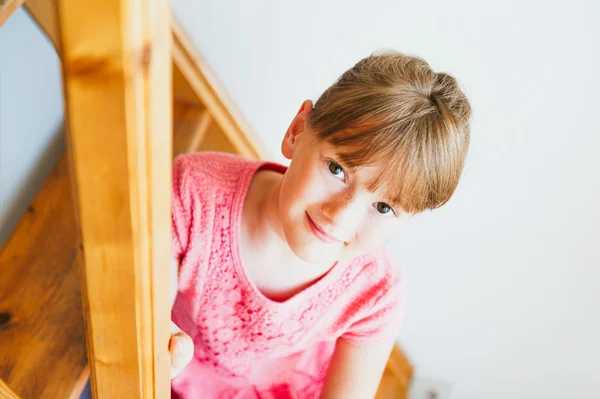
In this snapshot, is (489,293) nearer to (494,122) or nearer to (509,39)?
(494,122)

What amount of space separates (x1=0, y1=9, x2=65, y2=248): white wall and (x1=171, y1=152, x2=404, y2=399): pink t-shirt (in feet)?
0.78

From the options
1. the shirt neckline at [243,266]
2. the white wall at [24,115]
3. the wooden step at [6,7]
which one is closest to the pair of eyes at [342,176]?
the shirt neckline at [243,266]

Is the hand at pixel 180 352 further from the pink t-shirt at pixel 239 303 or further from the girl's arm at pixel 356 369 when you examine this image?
the girl's arm at pixel 356 369

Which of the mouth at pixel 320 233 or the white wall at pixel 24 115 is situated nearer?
the mouth at pixel 320 233

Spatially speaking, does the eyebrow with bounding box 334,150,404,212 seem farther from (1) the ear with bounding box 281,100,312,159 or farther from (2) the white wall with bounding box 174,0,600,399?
(2) the white wall with bounding box 174,0,600,399

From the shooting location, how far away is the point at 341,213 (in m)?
0.60

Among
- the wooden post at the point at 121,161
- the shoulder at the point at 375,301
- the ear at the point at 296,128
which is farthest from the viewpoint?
the shoulder at the point at 375,301

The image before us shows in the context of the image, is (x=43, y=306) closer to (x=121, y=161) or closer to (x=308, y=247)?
(x=308, y=247)

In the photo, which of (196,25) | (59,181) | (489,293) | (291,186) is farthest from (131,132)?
(489,293)

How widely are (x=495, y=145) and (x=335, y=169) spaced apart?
0.46 m

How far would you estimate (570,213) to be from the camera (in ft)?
3.16

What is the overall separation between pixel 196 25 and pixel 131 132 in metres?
0.79

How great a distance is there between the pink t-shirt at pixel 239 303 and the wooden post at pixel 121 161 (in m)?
0.33

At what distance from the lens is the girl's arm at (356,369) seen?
2.69 feet
